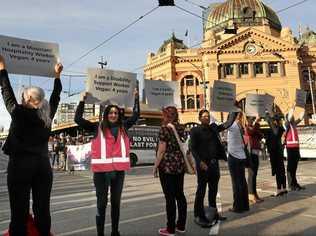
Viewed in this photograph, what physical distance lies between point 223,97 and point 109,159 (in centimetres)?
→ 483

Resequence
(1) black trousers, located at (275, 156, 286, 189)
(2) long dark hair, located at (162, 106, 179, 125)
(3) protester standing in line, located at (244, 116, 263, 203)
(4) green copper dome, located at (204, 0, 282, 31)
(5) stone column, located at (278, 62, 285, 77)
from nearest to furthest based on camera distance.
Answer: (2) long dark hair, located at (162, 106, 179, 125)
(3) protester standing in line, located at (244, 116, 263, 203)
(1) black trousers, located at (275, 156, 286, 189)
(5) stone column, located at (278, 62, 285, 77)
(4) green copper dome, located at (204, 0, 282, 31)

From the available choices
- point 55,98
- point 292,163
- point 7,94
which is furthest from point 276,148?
point 7,94

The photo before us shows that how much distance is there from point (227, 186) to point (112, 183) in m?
7.62

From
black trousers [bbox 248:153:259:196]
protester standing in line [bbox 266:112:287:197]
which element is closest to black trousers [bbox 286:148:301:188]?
protester standing in line [bbox 266:112:287:197]

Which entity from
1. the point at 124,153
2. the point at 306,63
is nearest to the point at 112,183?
the point at 124,153

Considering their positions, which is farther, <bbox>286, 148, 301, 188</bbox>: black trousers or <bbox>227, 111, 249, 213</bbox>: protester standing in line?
<bbox>286, 148, 301, 188</bbox>: black trousers

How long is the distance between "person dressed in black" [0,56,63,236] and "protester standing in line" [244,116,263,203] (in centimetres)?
565

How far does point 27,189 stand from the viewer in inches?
184

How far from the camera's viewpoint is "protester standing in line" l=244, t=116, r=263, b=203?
32.3 feet

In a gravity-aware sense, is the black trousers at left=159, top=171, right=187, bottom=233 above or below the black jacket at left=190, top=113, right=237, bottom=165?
below

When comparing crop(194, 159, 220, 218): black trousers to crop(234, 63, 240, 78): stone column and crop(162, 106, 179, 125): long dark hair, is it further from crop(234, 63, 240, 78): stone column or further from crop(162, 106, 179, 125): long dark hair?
crop(234, 63, 240, 78): stone column

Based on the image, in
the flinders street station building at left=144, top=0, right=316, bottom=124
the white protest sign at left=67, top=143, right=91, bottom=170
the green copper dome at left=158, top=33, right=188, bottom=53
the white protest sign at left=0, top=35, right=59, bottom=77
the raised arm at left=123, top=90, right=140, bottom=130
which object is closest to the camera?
the raised arm at left=123, top=90, right=140, bottom=130

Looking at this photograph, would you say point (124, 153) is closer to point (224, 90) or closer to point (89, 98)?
point (89, 98)

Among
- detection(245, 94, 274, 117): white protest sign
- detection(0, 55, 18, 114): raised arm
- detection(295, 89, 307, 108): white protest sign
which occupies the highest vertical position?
detection(295, 89, 307, 108): white protest sign
